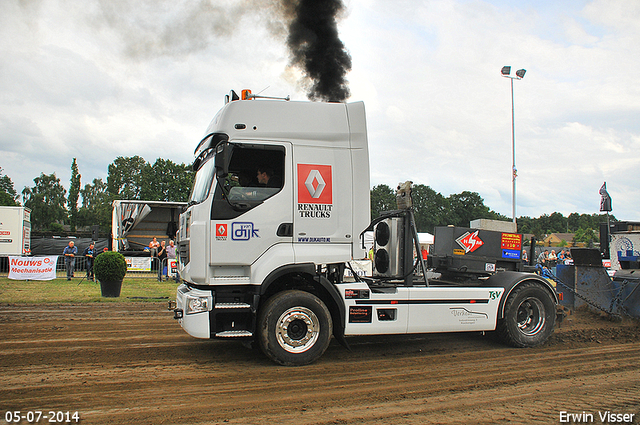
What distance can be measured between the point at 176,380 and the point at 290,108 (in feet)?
12.5

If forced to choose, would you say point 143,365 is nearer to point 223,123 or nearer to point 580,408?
point 223,123

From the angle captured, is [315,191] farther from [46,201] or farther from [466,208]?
[46,201]

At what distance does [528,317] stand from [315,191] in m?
4.39

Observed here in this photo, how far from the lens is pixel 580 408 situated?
14.7 ft

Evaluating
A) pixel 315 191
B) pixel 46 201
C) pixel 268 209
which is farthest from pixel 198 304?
pixel 46 201

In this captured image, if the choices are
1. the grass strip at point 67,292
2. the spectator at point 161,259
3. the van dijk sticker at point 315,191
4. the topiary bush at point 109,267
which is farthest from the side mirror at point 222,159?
the spectator at point 161,259

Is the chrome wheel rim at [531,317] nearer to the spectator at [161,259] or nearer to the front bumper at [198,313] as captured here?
the front bumper at [198,313]

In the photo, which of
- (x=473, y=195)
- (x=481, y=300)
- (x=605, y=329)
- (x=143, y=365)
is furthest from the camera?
(x=473, y=195)

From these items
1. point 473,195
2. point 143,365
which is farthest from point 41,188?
point 143,365

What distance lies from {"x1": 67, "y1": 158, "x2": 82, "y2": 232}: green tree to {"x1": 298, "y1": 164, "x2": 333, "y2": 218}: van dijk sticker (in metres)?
85.6

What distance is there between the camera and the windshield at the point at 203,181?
5.92 metres

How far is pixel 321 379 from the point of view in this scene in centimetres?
536

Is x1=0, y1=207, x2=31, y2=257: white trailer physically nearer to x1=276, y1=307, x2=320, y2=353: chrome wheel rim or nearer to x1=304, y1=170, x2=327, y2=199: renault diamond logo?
x1=276, y1=307, x2=320, y2=353: chrome wheel rim

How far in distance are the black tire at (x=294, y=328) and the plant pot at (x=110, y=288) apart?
8.79 meters
